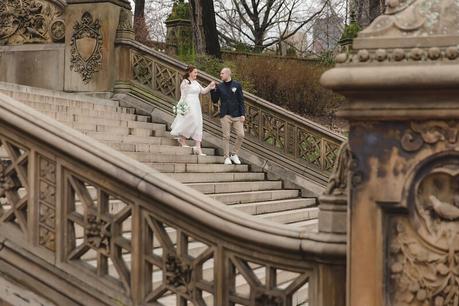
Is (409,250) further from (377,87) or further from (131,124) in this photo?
(131,124)

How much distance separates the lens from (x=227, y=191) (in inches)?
400

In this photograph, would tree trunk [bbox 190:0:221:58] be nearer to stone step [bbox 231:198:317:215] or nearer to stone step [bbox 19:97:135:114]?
stone step [bbox 19:97:135:114]

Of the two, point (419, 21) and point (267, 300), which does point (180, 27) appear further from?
point (419, 21)

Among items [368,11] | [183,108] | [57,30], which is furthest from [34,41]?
[368,11]

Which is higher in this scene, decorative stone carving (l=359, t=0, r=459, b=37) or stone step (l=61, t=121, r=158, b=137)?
decorative stone carving (l=359, t=0, r=459, b=37)

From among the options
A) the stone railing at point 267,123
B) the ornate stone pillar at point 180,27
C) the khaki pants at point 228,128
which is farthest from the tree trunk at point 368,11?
the khaki pants at point 228,128

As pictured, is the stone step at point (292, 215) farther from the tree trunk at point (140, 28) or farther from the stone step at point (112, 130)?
the tree trunk at point (140, 28)

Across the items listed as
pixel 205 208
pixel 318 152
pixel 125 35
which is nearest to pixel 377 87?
pixel 205 208

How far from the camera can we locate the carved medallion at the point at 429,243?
3240 millimetres

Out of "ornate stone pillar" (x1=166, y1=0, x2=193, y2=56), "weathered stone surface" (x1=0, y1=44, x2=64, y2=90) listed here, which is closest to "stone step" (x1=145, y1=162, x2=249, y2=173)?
A: "weathered stone surface" (x1=0, y1=44, x2=64, y2=90)

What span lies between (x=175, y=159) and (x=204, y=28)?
43.3 feet

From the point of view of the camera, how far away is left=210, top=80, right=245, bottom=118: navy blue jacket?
37.7 ft

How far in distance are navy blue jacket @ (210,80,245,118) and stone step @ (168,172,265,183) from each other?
107cm

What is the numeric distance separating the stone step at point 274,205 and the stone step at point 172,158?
133 centimetres
